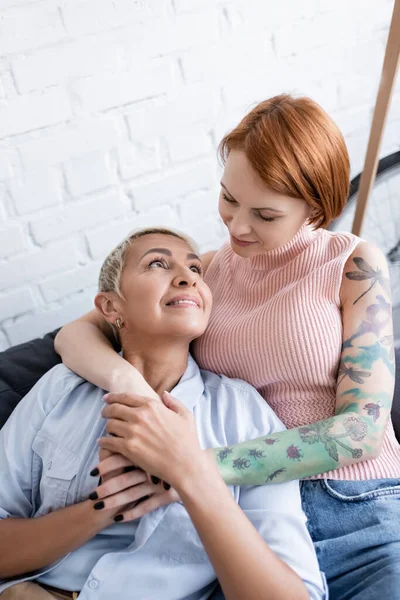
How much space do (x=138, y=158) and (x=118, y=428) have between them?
3.36 ft

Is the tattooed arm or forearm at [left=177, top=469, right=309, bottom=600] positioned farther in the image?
the tattooed arm

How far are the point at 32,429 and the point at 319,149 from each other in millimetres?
776

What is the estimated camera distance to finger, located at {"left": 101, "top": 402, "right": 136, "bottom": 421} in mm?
1056

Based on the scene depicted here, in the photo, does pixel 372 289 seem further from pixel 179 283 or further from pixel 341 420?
pixel 179 283

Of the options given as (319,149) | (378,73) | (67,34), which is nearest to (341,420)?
(319,149)

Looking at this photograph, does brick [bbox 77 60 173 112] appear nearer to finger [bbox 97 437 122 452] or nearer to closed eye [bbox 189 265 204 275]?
closed eye [bbox 189 265 204 275]

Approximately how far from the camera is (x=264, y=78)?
196cm

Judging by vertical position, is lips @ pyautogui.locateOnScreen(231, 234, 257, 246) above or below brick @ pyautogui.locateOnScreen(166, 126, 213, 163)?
below

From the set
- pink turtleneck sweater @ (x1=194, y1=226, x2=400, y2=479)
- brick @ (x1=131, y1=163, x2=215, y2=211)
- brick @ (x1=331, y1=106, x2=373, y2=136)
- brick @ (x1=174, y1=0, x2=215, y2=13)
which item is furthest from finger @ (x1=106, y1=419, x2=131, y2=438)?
brick @ (x1=331, y1=106, x2=373, y2=136)

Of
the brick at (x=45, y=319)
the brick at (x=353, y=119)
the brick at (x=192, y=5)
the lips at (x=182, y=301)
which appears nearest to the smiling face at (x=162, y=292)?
the lips at (x=182, y=301)

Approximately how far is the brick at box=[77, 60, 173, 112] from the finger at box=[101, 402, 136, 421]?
3.21 ft

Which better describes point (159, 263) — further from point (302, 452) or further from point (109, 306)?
point (302, 452)

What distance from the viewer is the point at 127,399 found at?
109 centimetres

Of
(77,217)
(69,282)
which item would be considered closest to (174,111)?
(77,217)
